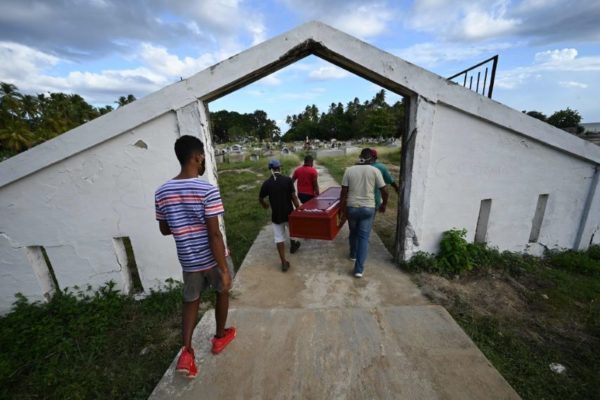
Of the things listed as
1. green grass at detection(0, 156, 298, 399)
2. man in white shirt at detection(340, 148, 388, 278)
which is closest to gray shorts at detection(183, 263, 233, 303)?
green grass at detection(0, 156, 298, 399)

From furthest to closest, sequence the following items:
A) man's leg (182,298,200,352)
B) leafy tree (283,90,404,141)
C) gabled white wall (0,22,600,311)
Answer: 1. leafy tree (283,90,404,141)
2. gabled white wall (0,22,600,311)
3. man's leg (182,298,200,352)

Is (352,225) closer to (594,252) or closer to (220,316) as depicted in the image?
(220,316)

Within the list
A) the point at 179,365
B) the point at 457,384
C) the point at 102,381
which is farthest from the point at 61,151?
the point at 457,384

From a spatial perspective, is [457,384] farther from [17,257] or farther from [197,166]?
[17,257]

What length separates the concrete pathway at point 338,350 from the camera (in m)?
2.25

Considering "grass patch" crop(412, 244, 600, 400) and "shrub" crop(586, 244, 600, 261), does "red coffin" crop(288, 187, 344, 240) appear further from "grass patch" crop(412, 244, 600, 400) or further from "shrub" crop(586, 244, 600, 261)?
"shrub" crop(586, 244, 600, 261)

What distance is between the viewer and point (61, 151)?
323cm

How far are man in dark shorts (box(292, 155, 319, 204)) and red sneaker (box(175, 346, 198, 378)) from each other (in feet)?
11.4

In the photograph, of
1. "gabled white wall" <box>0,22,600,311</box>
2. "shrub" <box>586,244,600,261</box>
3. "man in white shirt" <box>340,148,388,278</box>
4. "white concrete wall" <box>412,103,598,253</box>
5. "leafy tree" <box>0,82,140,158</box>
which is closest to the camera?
"gabled white wall" <box>0,22,600,311</box>

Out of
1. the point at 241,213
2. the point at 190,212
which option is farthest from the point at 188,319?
the point at 241,213

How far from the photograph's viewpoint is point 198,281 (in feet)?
7.68

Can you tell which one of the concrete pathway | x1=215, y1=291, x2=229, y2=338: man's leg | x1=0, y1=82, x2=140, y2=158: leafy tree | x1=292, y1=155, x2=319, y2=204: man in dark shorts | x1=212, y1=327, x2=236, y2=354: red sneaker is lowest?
the concrete pathway

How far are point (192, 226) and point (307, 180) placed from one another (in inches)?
131

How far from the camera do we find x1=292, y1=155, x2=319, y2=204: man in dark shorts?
17.1ft
